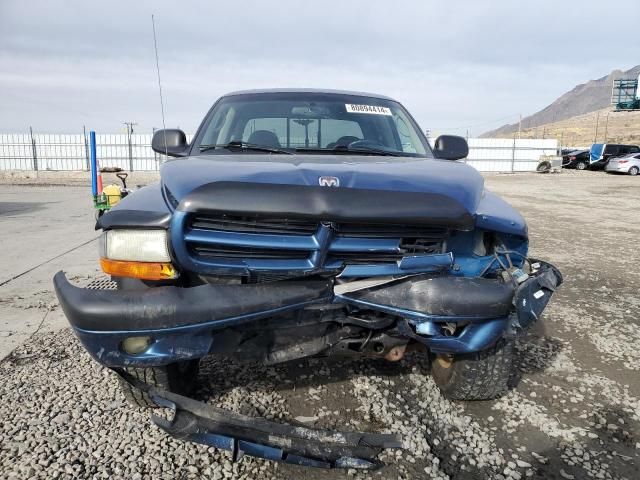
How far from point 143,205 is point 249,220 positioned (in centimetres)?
51

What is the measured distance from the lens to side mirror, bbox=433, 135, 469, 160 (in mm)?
3607

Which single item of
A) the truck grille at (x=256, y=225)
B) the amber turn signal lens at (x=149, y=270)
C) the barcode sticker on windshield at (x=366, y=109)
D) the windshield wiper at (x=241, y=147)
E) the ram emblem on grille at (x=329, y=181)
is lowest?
the amber turn signal lens at (x=149, y=270)

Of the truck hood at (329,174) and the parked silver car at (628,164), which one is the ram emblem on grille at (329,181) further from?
the parked silver car at (628,164)

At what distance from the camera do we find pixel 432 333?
211 centimetres

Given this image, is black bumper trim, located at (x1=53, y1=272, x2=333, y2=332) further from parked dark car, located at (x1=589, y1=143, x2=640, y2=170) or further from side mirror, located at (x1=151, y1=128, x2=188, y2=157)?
parked dark car, located at (x1=589, y1=143, x2=640, y2=170)

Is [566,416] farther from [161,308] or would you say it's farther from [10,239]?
[10,239]

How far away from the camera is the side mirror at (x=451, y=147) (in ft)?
11.8

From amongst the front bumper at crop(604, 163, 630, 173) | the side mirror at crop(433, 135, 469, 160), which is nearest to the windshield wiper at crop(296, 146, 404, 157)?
the side mirror at crop(433, 135, 469, 160)

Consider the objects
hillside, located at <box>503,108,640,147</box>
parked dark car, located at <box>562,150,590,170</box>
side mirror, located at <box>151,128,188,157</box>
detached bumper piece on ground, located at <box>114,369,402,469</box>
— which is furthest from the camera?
hillside, located at <box>503,108,640,147</box>

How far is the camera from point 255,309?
6.38ft

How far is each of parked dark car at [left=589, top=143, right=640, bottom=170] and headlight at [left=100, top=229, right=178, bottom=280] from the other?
1246 inches

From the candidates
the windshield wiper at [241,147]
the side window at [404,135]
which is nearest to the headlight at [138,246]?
the windshield wiper at [241,147]

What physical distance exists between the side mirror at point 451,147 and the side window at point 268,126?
3.71 feet

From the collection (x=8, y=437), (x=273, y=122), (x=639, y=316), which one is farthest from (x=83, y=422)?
(x=639, y=316)
